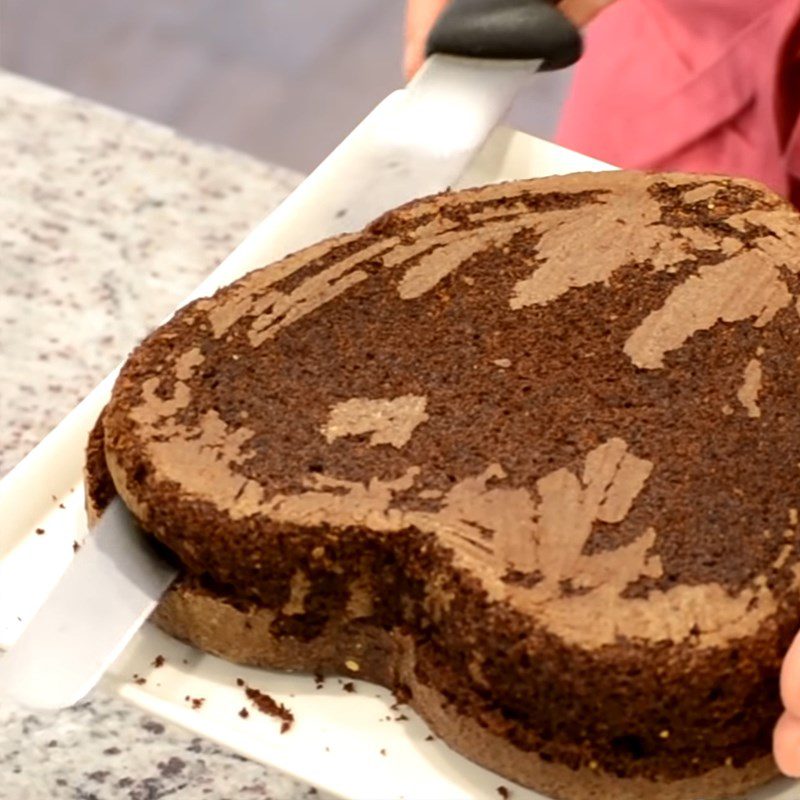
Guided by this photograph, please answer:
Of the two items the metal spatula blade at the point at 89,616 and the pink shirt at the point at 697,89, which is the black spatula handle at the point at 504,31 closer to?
the pink shirt at the point at 697,89

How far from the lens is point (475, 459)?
0.71 m

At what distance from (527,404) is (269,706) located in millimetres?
222

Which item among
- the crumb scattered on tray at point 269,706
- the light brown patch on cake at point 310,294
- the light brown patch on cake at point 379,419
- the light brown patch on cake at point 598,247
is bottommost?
the crumb scattered on tray at point 269,706

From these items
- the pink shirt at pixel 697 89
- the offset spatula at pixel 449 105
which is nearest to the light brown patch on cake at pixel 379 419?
the offset spatula at pixel 449 105

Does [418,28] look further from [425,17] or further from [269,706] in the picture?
[269,706]

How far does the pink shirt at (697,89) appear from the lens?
1.10 m

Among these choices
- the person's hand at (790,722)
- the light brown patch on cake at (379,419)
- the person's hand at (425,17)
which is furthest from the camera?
the person's hand at (425,17)

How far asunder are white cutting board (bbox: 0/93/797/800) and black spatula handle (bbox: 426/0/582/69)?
15.2 inches

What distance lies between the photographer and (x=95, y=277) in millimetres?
1216

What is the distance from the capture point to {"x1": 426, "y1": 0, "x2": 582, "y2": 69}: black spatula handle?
1.00m

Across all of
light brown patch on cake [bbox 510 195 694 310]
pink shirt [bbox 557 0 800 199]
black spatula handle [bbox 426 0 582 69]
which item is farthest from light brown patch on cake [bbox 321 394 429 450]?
pink shirt [bbox 557 0 800 199]

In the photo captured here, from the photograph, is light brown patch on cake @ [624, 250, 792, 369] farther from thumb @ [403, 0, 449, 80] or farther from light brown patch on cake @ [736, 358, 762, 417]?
thumb @ [403, 0, 449, 80]

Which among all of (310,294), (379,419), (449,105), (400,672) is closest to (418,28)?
(449,105)

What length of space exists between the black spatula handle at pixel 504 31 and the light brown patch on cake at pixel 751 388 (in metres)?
0.37
